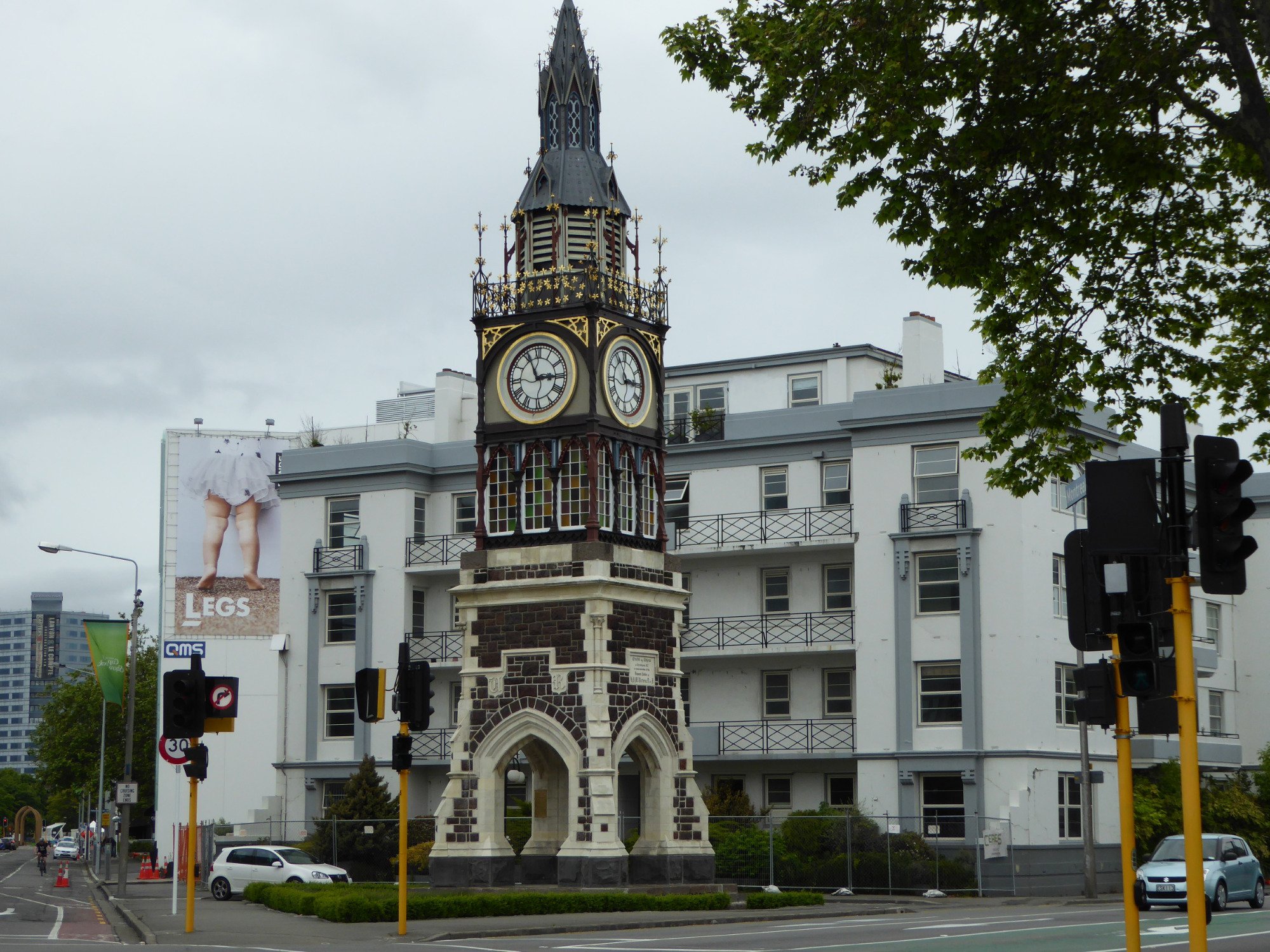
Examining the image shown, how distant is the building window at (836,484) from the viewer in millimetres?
52656

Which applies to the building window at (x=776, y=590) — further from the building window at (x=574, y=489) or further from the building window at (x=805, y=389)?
the building window at (x=574, y=489)

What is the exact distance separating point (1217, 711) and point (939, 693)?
42.7ft

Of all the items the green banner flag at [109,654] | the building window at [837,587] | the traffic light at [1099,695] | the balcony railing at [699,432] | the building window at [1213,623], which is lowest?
the traffic light at [1099,695]

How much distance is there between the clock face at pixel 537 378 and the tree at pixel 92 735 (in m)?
63.4

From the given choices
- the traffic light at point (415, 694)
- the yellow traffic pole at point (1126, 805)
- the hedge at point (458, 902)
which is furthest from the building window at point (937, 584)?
the yellow traffic pole at point (1126, 805)

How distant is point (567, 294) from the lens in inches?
1553

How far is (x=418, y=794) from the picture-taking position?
57125 mm

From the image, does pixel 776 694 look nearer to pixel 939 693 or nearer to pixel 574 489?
pixel 939 693

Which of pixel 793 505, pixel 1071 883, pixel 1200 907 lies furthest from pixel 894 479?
pixel 1200 907

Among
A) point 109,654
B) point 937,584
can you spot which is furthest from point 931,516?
point 109,654

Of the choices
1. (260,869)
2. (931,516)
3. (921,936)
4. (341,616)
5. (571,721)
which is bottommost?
(260,869)

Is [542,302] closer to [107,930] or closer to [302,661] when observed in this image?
[107,930]

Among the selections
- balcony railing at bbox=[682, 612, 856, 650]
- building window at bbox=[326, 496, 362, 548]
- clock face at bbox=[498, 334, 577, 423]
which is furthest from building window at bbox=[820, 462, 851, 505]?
building window at bbox=[326, 496, 362, 548]

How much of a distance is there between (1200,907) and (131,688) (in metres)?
43.8
